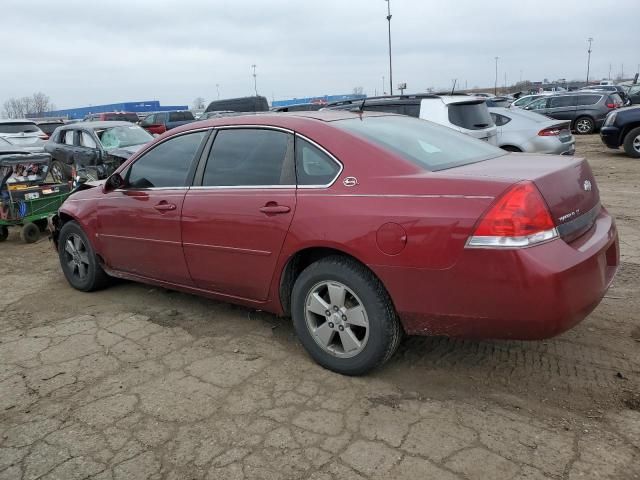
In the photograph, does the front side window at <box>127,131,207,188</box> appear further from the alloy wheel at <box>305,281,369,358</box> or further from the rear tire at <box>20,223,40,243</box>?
the rear tire at <box>20,223,40,243</box>

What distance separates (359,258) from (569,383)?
1.40 metres

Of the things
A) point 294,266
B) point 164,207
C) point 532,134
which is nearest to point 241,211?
point 294,266

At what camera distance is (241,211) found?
3562mm

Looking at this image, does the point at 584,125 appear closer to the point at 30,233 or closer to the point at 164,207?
the point at 30,233

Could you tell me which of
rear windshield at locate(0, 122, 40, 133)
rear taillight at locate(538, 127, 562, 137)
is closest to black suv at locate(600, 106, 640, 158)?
rear taillight at locate(538, 127, 562, 137)

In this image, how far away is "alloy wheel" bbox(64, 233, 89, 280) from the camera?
509 cm

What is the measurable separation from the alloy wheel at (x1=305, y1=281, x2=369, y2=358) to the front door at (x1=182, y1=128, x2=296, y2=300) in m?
0.38

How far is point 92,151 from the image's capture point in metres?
Answer: 11.9

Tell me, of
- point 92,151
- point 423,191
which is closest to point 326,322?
point 423,191

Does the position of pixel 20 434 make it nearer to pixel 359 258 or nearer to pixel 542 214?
pixel 359 258

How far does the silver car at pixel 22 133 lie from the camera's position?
52.5 ft

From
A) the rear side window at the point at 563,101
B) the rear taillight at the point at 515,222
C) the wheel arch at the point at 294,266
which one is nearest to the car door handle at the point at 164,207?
the wheel arch at the point at 294,266

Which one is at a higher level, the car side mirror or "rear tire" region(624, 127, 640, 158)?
the car side mirror

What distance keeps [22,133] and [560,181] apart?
17575 mm
